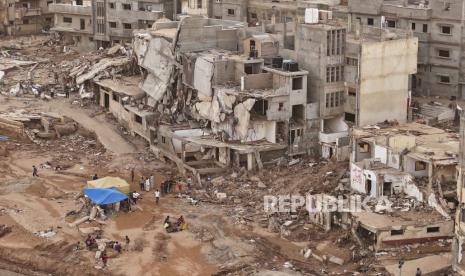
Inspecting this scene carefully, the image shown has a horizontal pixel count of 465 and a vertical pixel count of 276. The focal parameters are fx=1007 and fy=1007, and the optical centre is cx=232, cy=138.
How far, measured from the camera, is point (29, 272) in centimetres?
4453

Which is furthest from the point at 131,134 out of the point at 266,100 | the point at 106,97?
the point at 266,100

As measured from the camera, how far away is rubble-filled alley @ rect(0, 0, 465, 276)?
145ft

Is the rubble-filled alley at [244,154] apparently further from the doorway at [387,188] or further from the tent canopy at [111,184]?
the doorway at [387,188]

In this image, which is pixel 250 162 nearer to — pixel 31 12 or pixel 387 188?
pixel 387 188

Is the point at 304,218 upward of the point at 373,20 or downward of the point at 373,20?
downward

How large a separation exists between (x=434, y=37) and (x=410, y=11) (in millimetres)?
2207

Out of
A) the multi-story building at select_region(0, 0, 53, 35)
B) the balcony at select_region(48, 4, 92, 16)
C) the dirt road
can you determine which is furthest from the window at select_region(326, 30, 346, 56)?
the multi-story building at select_region(0, 0, 53, 35)

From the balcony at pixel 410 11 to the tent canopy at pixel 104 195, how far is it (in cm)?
2328

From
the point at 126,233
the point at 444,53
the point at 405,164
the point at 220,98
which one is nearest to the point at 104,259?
the point at 126,233

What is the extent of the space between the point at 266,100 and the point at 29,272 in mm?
16060

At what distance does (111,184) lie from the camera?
50312mm

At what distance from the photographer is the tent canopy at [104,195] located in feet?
160

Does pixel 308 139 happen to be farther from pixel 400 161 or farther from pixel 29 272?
pixel 29 272

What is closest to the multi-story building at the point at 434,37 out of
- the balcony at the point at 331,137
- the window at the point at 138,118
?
the balcony at the point at 331,137
